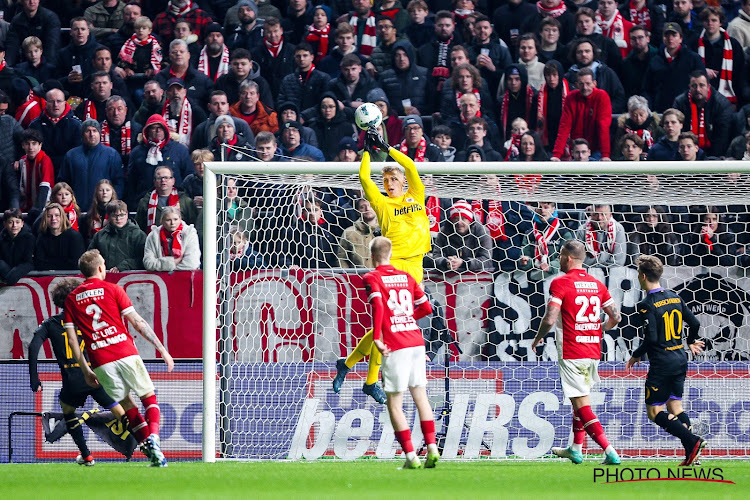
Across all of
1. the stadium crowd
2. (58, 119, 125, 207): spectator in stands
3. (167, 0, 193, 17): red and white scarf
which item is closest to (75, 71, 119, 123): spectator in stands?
the stadium crowd

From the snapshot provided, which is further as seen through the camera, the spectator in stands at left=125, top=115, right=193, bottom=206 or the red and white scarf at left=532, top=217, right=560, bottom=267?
the spectator in stands at left=125, top=115, right=193, bottom=206

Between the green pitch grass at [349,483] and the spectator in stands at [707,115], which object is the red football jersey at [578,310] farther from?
the spectator in stands at [707,115]

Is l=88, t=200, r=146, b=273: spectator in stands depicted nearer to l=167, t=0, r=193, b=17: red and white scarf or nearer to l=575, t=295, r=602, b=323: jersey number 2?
l=167, t=0, r=193, b=17: red and white scarf

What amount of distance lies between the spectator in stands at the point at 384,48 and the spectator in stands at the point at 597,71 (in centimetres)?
238

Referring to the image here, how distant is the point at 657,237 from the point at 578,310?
2.90 metres

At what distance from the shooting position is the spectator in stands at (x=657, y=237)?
35.7 ft

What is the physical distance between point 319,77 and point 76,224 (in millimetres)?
3864

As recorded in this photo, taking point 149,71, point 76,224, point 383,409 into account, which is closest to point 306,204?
point 383,409

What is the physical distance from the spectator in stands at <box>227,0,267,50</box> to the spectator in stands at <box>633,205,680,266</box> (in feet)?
22.1

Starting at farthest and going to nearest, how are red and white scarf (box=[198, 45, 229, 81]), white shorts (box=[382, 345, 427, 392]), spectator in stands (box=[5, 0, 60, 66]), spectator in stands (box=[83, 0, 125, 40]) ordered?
1. spectator in stands (box=[83, 0, 125, 40])
2. spectator in stands (box=[5, 0, 60, 66])
3. red and white scarf (box=[198, 45, 229, 81])
4. white shorts (box=[382, 345, 427, 392])

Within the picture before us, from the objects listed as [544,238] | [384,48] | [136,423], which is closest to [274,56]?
[384,48]

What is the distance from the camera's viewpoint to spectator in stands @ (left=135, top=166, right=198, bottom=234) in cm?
1295

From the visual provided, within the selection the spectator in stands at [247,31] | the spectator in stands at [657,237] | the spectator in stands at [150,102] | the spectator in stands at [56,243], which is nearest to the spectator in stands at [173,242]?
the spectator in stands at [56,243]

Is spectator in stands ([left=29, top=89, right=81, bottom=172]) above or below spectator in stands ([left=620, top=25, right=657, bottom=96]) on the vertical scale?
below
